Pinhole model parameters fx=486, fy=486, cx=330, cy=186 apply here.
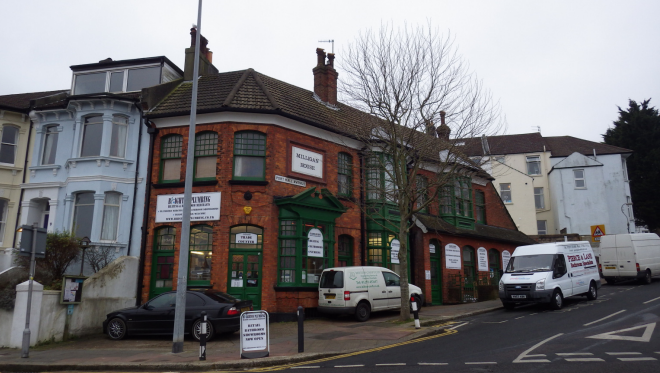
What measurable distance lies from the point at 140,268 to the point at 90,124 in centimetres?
624

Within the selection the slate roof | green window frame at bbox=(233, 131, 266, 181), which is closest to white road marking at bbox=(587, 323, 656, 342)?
the slate roof

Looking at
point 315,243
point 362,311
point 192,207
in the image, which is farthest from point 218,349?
point 315,243

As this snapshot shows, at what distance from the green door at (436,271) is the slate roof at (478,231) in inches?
32.9

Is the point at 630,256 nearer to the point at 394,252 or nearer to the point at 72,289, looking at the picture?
the point at 394,252

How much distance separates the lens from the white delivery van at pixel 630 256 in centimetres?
2580

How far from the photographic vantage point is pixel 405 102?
16.6 meters

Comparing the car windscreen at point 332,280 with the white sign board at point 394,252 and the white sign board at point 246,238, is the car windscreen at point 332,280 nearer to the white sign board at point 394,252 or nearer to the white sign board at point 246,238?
the white sign board at point 246,238

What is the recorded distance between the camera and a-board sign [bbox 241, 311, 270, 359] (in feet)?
34.4

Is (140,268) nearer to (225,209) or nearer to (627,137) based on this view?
(225,209)

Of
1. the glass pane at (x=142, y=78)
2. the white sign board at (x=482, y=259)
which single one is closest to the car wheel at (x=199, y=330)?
→ the glass pane at (x=142, y=78)

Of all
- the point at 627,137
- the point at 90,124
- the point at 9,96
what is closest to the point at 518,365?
the point at 90,124

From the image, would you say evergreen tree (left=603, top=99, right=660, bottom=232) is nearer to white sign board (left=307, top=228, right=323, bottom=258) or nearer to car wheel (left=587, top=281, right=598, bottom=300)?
car wheel (left=587, top=281, right=598, bottom=300)

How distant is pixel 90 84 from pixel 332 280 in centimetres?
1430

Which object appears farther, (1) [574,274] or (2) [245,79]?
(2) [245,79]
